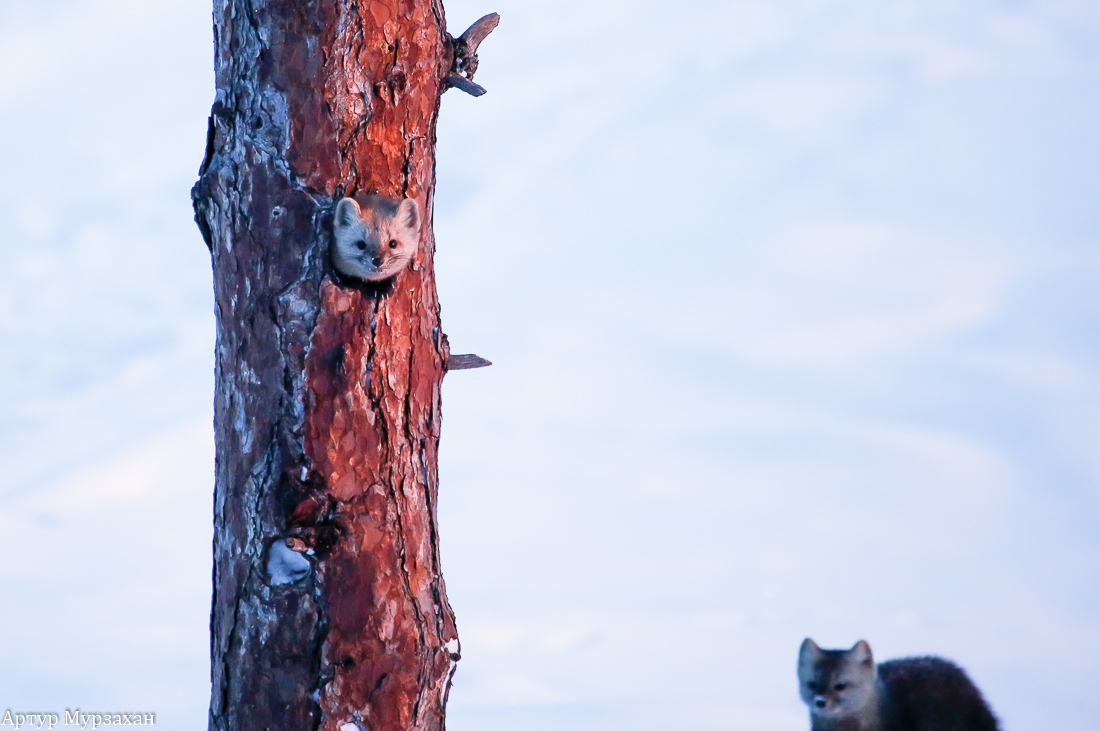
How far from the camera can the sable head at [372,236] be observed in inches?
159

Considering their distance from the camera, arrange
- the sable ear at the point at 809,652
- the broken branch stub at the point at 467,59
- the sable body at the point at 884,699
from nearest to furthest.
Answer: the broken branch stub at the point at 467,59 < the sable body at the point at 884,699 < the sable ear at the point at 809,652

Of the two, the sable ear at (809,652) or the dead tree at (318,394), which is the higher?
the dead tree at (318,394)

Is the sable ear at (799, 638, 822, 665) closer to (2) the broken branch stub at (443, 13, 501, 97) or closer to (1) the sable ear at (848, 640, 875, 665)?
(1) the sable ear at (848, 640, 875, 665)

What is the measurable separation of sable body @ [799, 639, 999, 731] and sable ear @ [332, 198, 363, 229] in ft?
14.5

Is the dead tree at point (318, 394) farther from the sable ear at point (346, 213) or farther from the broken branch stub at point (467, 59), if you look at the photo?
the broken branch stub at point (467, 59)

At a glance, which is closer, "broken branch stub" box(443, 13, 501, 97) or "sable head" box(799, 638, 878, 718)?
"broken branch stub" box(443, 13, 501, 97)

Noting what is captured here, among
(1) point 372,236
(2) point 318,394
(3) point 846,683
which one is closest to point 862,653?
(3) point 846,683

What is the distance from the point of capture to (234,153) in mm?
4410

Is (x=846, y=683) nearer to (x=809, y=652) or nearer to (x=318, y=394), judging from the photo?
(x=809, y=652)

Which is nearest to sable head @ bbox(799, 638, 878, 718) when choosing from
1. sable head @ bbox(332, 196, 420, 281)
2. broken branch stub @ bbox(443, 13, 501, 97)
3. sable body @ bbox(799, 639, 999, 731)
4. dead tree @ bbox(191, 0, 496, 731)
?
sable body @ bbox(799, 639, 999, 731)

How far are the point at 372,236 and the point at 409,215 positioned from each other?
0.38 m

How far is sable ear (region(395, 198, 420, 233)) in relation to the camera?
4328 mm

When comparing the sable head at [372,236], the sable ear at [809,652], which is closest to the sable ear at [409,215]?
the sable head at [372,236]

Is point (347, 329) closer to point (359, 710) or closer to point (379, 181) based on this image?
point (379, 181)
